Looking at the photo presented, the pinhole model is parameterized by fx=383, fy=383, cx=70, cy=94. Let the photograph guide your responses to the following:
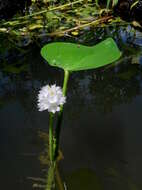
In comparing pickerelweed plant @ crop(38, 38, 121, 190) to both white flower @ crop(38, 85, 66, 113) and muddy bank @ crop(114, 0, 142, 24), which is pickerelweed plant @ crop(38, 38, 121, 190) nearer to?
white flower @ crop(38, 85, 66, 113)

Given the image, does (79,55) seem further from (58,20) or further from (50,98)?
(58,20)

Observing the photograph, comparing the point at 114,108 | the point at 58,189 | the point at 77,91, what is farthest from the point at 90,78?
the point at 58,189

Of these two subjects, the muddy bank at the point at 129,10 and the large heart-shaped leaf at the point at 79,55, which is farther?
the muddy bank at the point at 129,10

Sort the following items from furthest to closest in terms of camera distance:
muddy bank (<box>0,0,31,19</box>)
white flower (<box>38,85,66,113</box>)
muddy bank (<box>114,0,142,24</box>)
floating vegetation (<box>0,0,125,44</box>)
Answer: muddy bank (<box>0,0,31,19</box>)
muddy bank (<box>114,0,142,24</box>)
floating vegetation (<box>0,0,125,44</box>)
white flower (<box>38,85,66,113</box>)

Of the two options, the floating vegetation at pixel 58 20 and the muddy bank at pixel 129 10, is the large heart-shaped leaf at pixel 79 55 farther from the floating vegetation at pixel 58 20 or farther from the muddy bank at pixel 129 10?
the muddy bank at pixel 129 10

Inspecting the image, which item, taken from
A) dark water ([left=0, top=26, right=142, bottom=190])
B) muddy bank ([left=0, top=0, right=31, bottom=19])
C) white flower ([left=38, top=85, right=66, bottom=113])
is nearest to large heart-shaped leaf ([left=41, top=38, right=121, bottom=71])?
white flower ([left=38, top=85, right=66, bottom=113])

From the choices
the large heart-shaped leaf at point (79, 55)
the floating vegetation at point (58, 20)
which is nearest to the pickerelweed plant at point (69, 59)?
the large heart-shaped leaf at point (79, 55)

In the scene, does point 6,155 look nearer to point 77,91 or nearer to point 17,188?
point 17,188
